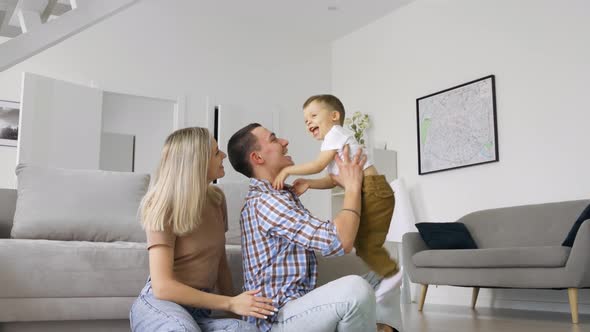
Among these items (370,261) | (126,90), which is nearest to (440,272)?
(370,261)

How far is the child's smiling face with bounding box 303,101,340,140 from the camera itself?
2492 millimetres

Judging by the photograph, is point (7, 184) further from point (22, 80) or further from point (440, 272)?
point (440, 272)

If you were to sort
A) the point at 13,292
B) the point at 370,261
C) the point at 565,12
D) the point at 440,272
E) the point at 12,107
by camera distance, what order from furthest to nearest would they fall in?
the point at 12,107
the point at 565,12
the point at 440,272
the point at 13,292
the point at 370,261

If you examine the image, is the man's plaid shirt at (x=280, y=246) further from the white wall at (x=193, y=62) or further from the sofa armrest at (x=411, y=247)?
the white wall at (x=193, y=62)

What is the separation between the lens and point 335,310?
1.56 metres

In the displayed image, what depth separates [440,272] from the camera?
4641 mm

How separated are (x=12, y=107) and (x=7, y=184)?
755mm

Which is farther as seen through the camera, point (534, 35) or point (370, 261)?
point (534, 35)

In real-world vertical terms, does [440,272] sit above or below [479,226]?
below

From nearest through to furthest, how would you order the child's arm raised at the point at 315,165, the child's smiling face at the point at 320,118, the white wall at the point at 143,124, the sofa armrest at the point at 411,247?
the child's arm raised at the point at 315,165 → the child's smiling face at the point at 320,118 → the sofa armrest at the point at 411,247 → the white wall at the point at 143,124

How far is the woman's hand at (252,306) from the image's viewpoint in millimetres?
1631

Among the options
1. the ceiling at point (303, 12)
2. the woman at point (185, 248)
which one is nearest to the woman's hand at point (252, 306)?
the woman at point (185, 248)

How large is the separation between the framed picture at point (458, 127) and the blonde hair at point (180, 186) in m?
4.20

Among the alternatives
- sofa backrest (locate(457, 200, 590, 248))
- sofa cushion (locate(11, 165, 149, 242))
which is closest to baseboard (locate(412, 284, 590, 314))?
sofa backrest (locate(457, 200, 590, 248))
